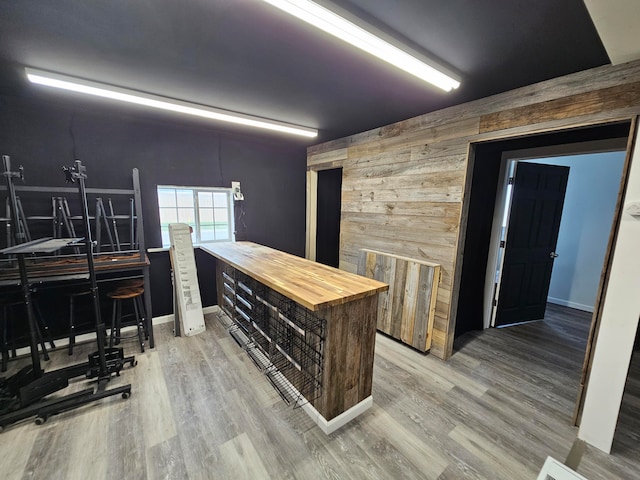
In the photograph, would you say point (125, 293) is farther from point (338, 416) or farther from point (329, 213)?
point (329, 213)

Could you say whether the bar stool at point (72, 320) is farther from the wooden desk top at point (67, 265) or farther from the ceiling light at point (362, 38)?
the ceiling light at point (362, 38)

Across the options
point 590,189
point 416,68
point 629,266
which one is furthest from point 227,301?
point 590,189

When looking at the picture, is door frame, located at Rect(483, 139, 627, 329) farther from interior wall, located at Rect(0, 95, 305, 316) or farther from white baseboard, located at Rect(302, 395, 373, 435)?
interior wall, located at Rect(0, 95, 305, 316)

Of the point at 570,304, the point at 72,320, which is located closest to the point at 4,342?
the point at 72,320

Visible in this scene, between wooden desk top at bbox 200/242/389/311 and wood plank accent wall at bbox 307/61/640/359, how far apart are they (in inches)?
45.4

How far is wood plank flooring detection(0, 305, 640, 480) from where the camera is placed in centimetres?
156

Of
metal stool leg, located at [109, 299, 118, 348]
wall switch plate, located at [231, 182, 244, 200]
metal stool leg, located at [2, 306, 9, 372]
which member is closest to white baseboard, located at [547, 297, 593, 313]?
wall switch plate, located at [231, 182, 244, 200]

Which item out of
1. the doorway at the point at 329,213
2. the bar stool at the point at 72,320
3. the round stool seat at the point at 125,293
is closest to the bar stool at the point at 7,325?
the bar stool at the point at 72,320

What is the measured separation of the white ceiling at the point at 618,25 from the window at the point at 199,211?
3.69 metres

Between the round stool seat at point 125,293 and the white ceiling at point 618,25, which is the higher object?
the white ceiling at point 618,25

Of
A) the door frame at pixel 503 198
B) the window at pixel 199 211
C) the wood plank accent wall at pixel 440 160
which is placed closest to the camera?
the wood plank accent wall at pixel 440 160

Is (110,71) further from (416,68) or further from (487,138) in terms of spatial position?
(487,138)

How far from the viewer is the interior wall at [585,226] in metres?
3.88

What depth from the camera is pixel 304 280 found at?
6.28ft
